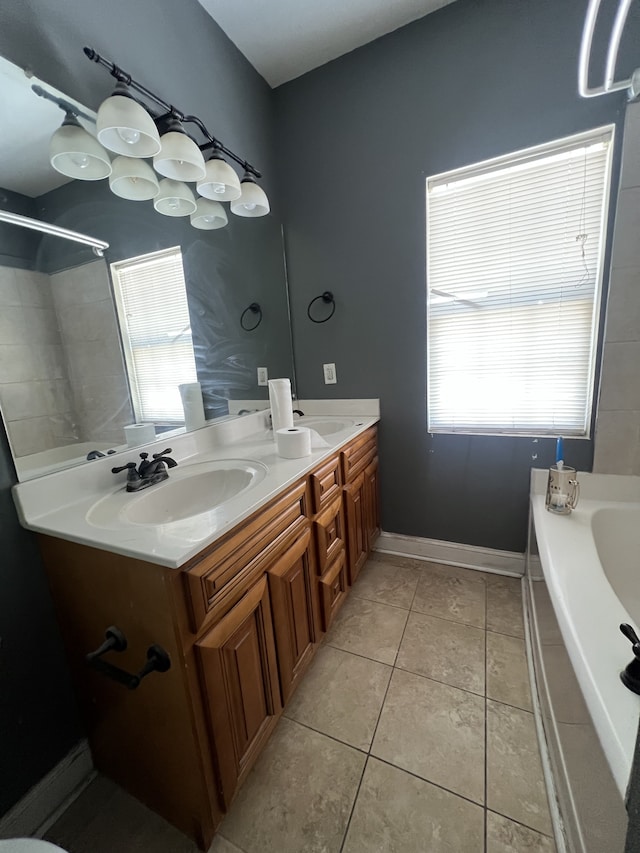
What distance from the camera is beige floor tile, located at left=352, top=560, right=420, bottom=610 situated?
177cm

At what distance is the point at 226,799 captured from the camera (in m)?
0.89

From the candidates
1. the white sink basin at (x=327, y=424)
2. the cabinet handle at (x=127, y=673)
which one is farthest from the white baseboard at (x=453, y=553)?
the cabinet handle at (x=127, y=673)

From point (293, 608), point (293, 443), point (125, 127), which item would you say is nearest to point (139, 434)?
point (293, 443)

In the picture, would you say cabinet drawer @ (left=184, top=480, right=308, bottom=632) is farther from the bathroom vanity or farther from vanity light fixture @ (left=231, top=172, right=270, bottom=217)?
vanity light fixture @ (left=231, top=172, right=270, bottom=217)

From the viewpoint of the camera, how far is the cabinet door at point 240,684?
0.83m

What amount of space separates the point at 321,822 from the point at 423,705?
0.48m

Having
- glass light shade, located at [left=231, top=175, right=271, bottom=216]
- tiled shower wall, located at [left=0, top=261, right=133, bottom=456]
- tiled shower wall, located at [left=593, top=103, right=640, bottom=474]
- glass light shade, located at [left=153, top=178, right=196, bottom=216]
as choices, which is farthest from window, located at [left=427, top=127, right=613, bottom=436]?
tiled shower wall, located at [left=0, top=261, right=133, bottom=456]

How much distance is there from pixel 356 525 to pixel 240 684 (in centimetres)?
93

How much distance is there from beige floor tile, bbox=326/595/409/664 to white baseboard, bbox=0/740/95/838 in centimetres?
93

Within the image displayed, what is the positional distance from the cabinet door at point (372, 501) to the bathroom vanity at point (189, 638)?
28.3 inches

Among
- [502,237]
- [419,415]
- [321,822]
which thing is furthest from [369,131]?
[321,822]

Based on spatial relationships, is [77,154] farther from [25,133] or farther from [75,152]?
[25,133]

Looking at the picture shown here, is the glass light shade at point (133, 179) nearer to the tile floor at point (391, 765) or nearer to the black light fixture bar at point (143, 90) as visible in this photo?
the black light fixture bar at point (143, 90)

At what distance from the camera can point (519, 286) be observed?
1.64m
